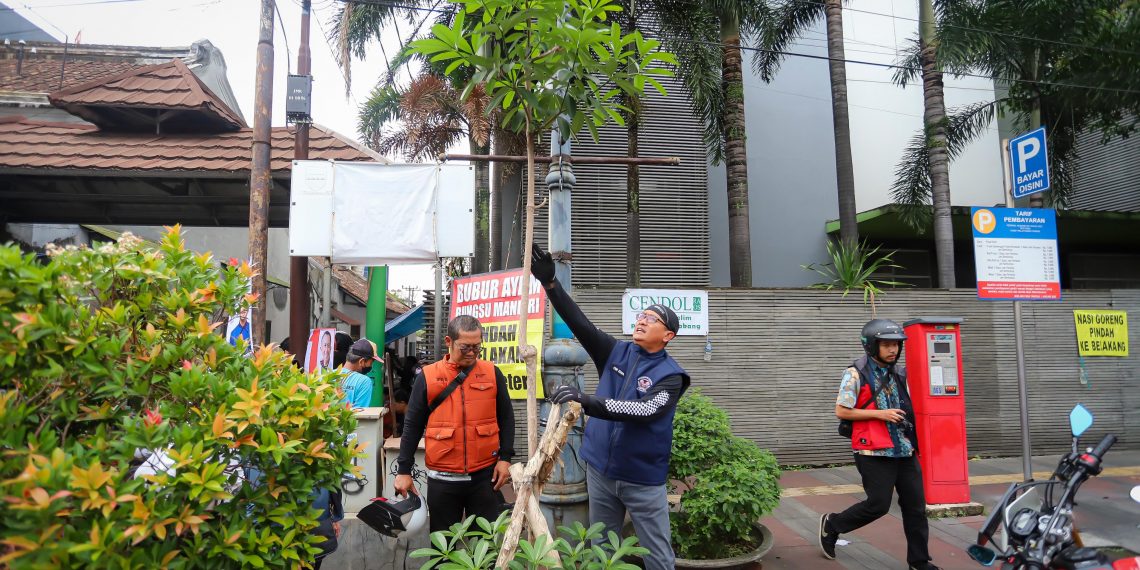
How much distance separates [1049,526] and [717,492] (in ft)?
6.04

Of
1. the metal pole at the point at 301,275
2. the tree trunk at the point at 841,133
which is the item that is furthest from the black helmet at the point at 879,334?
the tree trunk at the point at 841,133

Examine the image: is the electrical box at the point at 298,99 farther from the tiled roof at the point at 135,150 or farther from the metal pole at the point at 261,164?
the tiled roof at the point at 135,150

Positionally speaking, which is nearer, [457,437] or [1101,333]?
[457,437]

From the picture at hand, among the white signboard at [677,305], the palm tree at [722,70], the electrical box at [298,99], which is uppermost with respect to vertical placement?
the palm tree at [722,70]

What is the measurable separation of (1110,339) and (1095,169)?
36.1ft

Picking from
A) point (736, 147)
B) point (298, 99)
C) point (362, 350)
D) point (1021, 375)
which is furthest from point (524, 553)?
point (736, 147)

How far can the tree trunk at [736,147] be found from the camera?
11508mm

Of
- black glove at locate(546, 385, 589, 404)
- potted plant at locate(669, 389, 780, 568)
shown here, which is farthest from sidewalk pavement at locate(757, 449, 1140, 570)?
black glove at locate(546, 385, 589, 404)

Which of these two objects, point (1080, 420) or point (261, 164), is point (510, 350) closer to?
point (261, 164)

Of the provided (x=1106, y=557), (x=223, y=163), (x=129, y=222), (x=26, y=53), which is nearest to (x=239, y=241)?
A: (x=129, y=222)

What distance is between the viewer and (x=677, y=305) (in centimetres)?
745

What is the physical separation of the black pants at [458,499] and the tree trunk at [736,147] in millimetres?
8667

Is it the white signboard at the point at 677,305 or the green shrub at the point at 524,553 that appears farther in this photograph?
the white signboard at the point at 677,305

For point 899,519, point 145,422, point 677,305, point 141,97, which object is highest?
point 141,97
